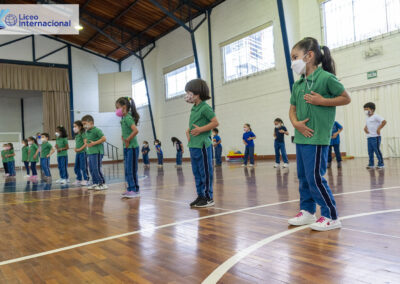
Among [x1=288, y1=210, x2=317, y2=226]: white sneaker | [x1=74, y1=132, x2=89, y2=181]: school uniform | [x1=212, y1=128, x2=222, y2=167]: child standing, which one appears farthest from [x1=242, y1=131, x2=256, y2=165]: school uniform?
[x1=288, y1=210, x2=317, y2=226]: white sneaker

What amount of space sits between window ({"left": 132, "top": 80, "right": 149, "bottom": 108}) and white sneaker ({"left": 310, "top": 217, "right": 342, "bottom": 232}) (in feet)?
64.1

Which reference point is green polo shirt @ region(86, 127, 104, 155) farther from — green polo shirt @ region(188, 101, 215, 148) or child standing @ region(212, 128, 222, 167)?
child standing @ region(212, 128, 222, 167)

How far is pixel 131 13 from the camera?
54.9 feet

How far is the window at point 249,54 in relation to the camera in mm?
13060

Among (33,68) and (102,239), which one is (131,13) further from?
(102,239)

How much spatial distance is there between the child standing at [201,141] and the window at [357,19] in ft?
28.5

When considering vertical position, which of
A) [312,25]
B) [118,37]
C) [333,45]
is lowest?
[333,45]

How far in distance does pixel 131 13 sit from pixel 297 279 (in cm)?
1727

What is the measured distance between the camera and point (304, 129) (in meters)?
2.31

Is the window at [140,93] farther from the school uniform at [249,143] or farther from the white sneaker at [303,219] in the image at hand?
the white sneaker at [303,219]

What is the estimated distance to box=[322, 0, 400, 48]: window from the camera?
A: 9.74m

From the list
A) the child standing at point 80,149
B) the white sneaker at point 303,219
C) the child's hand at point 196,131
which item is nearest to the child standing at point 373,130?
the child's hand at point 196,131

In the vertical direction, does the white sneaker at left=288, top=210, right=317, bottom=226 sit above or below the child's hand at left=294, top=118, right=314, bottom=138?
below

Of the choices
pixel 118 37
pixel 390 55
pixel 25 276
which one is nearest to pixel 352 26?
pixel 390 55
